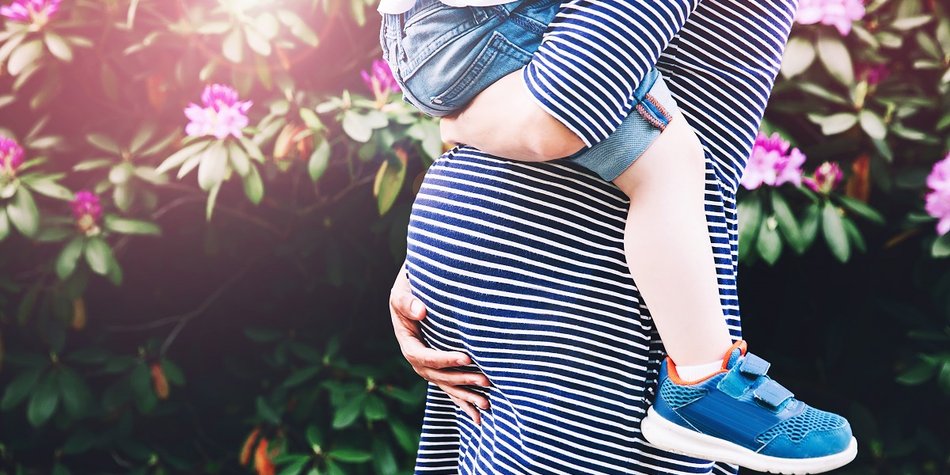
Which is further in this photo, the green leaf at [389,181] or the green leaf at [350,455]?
the green leaf at [350,455]

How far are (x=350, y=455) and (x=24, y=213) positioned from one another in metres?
0.97

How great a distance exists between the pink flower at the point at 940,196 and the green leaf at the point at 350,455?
1.46 m

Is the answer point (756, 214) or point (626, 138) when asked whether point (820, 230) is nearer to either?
point (756, 214)

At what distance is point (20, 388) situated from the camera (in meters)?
2.28

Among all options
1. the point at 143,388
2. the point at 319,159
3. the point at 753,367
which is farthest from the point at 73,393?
the point at 753,367

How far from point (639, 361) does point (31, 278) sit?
2.16 metres

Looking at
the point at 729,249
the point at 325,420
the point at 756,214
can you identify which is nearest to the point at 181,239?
the point at 325,420

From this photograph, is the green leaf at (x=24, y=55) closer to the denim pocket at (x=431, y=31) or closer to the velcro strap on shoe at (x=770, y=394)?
the denim pocket at (x=431, y=31)

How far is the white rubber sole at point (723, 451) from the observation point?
0.80m

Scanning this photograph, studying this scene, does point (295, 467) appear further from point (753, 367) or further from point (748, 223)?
point (753, 367)

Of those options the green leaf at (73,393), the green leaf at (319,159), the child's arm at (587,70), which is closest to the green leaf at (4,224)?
the green leaf at (73,393)

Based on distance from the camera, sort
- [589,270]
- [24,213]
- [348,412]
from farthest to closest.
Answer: [348,412]
[24,213]
[589,270]

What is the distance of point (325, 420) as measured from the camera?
Answer: 2.34m

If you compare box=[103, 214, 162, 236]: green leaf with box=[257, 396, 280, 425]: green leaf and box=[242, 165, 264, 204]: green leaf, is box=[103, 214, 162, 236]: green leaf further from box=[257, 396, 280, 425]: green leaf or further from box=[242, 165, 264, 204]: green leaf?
box=[257, 396, 280, 425]: green leaf
